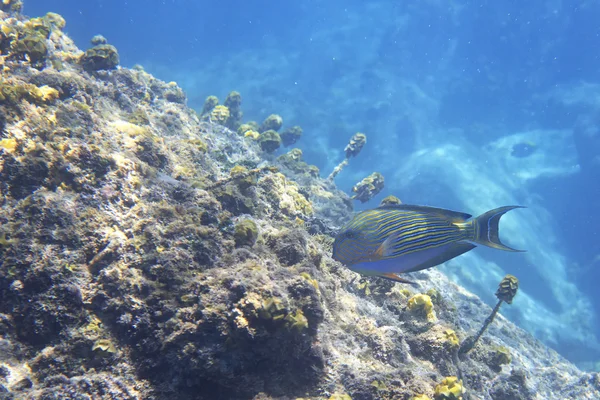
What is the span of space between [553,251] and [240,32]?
201 feet

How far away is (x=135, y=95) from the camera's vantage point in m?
7.56

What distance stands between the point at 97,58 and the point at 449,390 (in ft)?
28.7

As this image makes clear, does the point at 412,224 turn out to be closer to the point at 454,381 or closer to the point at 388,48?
the point at 454,381

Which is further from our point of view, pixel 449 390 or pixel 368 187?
pixel 368 187

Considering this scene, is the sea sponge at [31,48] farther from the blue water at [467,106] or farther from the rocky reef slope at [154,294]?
the blue water at [467,106]

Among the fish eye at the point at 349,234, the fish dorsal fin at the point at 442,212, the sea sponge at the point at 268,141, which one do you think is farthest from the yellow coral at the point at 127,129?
the sea sponge at the point at 268,141

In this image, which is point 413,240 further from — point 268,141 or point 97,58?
point 268,141

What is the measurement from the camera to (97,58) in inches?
270

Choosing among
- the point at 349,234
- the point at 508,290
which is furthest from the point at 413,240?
the point at 508,290

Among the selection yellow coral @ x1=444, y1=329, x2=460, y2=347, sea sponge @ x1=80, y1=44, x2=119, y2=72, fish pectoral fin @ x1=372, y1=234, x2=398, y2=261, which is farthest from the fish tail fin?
sea sponge @ x1=80, y1=44, x2=119, y2=72

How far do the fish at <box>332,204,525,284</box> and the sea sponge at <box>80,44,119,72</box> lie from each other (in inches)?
297

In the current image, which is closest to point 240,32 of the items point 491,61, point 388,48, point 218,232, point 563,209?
point 388,48

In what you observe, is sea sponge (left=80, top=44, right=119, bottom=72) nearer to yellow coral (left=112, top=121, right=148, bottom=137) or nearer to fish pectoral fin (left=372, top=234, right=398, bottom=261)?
yellow coral (left=112, top=121, right=148, bottom=137)

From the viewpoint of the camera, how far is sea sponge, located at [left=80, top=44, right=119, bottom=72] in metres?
6.84
